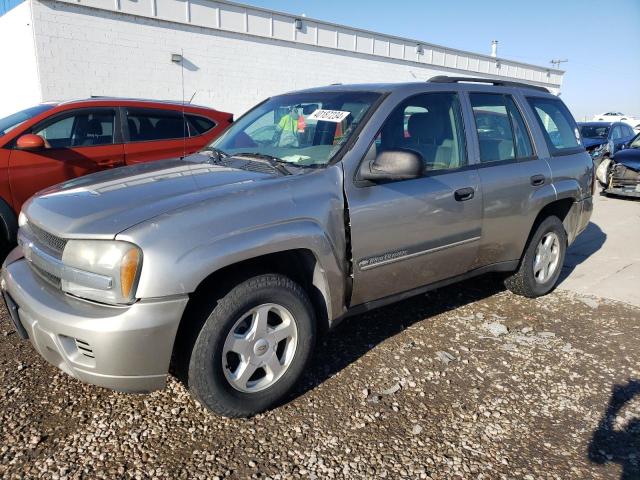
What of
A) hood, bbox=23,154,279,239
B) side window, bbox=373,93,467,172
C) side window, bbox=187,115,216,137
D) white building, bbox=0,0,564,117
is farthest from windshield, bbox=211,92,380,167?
white building, bbox=0,0,564,117

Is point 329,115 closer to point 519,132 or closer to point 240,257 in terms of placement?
point 240,257

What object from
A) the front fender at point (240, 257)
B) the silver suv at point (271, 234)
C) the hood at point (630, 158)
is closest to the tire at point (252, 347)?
the silver suv at point (271, 234)

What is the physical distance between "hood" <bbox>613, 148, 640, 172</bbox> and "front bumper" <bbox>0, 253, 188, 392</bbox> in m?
10.4

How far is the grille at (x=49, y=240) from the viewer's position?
96.2 inches

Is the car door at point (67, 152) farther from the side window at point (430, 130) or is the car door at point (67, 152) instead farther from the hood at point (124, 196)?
the side window at point (430, 130)

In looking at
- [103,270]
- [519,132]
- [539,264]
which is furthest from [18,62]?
[539,264]

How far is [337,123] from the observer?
318 cm

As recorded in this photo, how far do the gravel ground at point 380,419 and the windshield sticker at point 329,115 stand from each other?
156cm

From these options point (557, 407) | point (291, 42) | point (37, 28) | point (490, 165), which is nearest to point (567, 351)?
point (557, 407)

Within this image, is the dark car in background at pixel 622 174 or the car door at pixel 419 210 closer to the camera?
the car door at pixel 419 210

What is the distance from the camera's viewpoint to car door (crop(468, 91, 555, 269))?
372 cm

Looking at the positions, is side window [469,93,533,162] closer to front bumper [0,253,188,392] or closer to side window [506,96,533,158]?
side window [506,96,533,158]

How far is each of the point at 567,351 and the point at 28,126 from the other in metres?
5.41

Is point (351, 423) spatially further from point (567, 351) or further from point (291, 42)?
point (291, 42)
